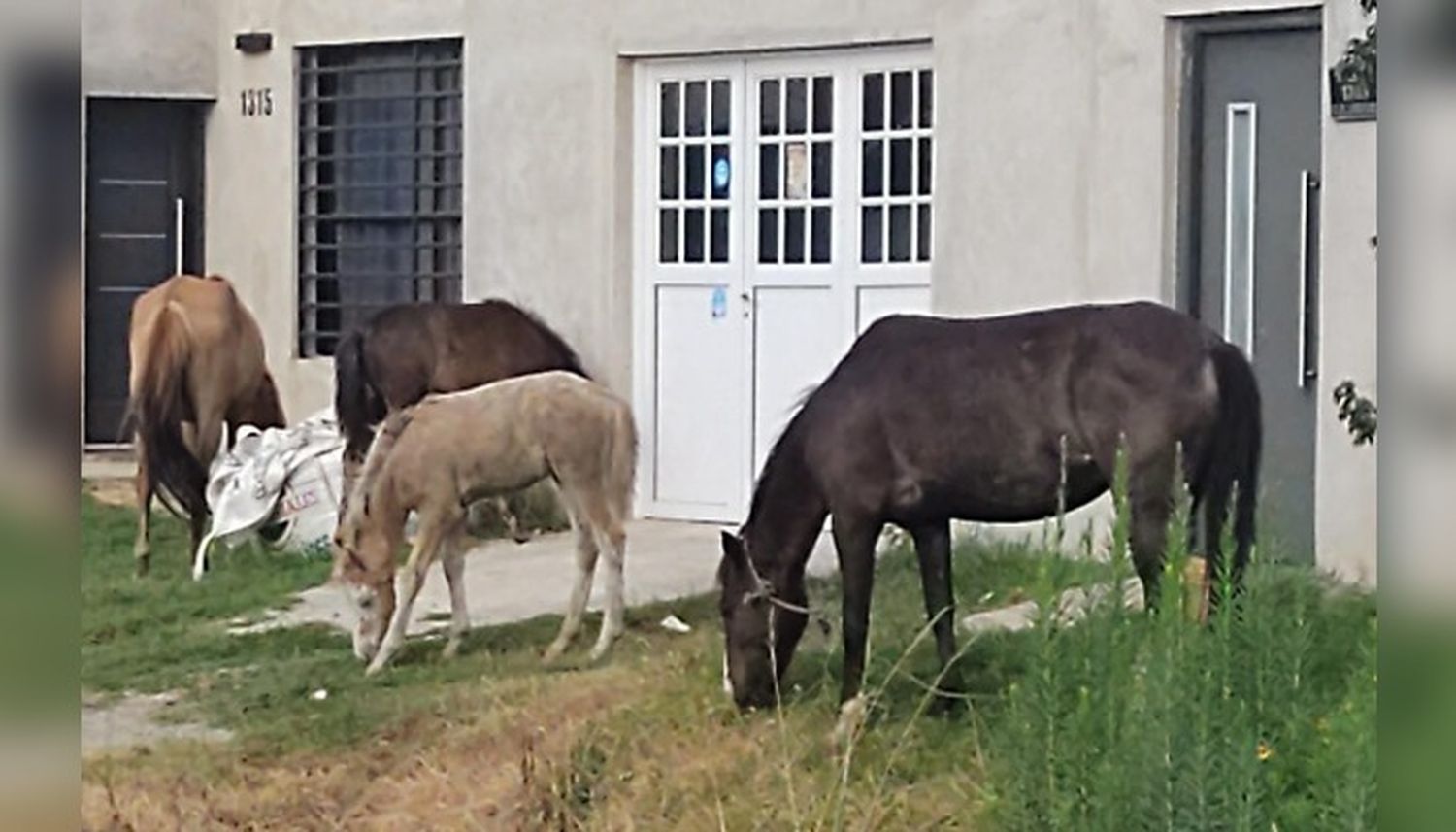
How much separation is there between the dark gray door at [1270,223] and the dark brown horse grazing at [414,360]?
11.8ft

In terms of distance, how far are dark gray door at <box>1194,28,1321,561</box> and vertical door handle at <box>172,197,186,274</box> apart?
7.87 m

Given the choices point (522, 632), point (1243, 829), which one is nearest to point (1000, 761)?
point (1243, 829)

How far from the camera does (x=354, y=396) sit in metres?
12.5

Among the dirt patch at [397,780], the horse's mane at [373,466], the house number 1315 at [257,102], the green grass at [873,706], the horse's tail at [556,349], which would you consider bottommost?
the dirt patch at [397,780]

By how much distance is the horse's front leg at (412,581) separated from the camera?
932cm

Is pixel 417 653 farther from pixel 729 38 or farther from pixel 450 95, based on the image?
pixel 450 95

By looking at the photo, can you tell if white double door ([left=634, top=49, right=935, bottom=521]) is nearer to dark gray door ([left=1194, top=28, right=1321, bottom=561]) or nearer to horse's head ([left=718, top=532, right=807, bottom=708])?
dark gray door ([left=1194, top=28, right=1321, bottom=561])

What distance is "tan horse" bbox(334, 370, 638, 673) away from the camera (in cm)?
933

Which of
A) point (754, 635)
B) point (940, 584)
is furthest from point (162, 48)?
point (940, 584)

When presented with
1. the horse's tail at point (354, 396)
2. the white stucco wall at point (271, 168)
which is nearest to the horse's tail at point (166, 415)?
the horse's tail at point (354, 396)

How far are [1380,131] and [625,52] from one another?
1219cm

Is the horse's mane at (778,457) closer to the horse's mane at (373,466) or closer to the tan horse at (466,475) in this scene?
the tan horse at (466,475)

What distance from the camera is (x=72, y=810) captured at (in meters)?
1.64

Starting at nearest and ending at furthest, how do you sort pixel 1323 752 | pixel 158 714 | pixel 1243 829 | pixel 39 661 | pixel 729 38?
pixel 39 661, pixel 1243 829, pixel 1323 752, pixel 158 714, pixel 729 38
